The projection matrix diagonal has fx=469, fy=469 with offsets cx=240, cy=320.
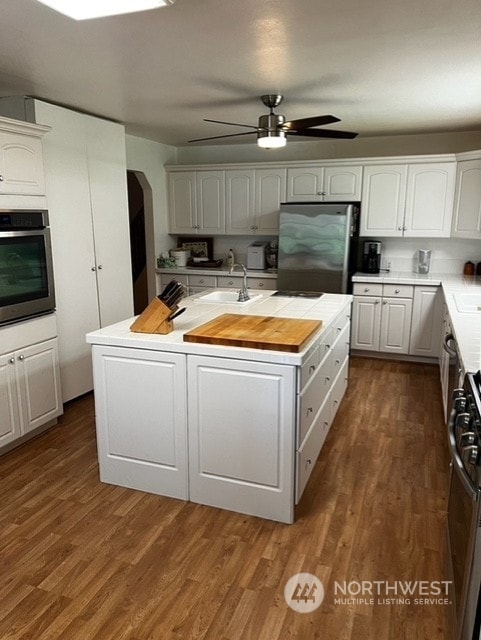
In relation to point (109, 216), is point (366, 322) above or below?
below

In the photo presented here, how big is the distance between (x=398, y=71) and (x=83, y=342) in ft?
9.91

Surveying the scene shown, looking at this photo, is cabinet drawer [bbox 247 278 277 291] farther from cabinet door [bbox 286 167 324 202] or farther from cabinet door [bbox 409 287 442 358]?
cabinet door [bbox 409 287 442 358]

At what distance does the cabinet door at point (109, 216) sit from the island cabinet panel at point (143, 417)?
1617 millimetres

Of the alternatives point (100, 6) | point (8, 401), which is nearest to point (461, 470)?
point (100, 6)

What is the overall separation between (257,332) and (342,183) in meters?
3.17

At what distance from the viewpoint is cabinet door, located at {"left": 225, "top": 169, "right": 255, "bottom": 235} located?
5.46m

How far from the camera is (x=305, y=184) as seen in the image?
522 cm

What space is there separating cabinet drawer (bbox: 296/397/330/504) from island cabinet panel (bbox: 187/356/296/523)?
0.08 m

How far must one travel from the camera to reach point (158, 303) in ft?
8.56

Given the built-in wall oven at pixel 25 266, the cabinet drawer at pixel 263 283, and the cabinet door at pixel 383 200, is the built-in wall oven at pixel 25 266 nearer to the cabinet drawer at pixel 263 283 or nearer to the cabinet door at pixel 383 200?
the cabinet drawer at pixel 263 283

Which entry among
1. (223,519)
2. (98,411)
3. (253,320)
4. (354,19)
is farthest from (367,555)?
(354,19)

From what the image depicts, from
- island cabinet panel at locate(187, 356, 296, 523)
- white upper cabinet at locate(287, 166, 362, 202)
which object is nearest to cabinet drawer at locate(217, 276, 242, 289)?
white upper cabinet at locate(287, 166, 362, 202)

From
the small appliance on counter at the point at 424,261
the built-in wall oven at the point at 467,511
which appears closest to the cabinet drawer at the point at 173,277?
the small appliance on counter at the point at 424,261

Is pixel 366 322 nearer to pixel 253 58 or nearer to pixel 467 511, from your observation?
pixel 253 58
